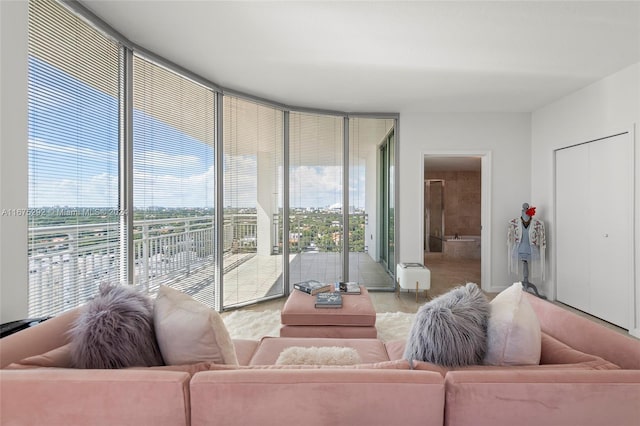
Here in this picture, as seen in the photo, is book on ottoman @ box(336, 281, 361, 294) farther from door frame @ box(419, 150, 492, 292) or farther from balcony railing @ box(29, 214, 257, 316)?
door frame @ box(419, 150, 492, 292)

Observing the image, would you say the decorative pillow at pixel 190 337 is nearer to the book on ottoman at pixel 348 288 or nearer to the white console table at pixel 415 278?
the book on ottoman at pixel 348 288

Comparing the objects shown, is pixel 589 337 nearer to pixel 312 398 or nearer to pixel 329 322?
pixel 312 398

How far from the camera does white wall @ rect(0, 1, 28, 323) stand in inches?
58.0

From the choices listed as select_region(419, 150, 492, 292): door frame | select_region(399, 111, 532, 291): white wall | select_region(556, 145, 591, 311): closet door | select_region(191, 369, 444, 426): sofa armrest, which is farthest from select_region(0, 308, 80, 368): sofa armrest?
select_region(556, 145, 591, 311): closet door

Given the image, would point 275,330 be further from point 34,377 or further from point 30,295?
point 34,377

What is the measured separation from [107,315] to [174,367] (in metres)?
0.35

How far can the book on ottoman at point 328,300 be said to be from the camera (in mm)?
2335

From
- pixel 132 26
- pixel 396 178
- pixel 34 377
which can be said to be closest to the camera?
pixel 34 377

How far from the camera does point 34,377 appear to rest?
876 mm

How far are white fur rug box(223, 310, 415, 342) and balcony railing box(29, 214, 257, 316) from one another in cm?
69

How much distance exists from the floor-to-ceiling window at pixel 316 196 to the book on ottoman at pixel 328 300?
1428 mm

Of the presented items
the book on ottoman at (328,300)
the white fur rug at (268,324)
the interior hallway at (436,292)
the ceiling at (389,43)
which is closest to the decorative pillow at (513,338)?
the book on ottoman at (328,300)

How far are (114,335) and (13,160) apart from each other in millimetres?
1250

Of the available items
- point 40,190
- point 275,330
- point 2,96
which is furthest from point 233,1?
point 275,330
